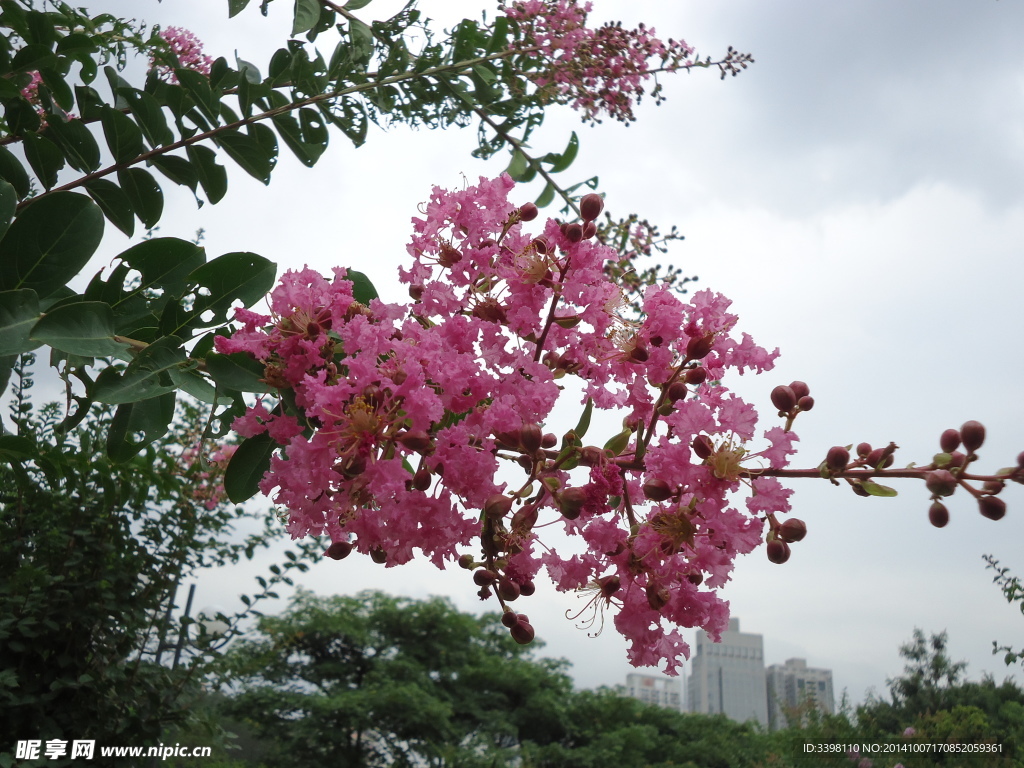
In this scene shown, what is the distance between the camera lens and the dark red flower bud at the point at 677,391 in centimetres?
75

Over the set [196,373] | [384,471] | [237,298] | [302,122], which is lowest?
[384,471]

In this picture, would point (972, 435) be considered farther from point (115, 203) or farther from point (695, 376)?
point (115, 203)

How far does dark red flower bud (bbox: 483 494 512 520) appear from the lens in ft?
2.24

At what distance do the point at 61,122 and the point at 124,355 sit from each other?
1.80ft

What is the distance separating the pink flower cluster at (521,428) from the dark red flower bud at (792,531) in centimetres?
2

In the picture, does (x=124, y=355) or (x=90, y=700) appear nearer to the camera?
(x=124, y=355)

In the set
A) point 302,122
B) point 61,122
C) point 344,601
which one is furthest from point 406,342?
point 344,601

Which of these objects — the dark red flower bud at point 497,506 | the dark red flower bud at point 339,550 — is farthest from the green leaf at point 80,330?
the dark red flower bud at point 497,506

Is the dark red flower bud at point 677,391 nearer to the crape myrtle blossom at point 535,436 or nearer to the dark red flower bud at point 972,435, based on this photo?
the crape myrtle blossom at point 535,436

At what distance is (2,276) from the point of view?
764 millimetres

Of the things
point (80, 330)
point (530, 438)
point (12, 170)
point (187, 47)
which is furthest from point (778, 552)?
point (187, 47)

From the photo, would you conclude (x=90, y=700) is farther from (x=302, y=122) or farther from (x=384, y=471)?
(x=384, y=471)

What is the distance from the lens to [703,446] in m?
0.71

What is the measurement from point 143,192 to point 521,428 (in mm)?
817
